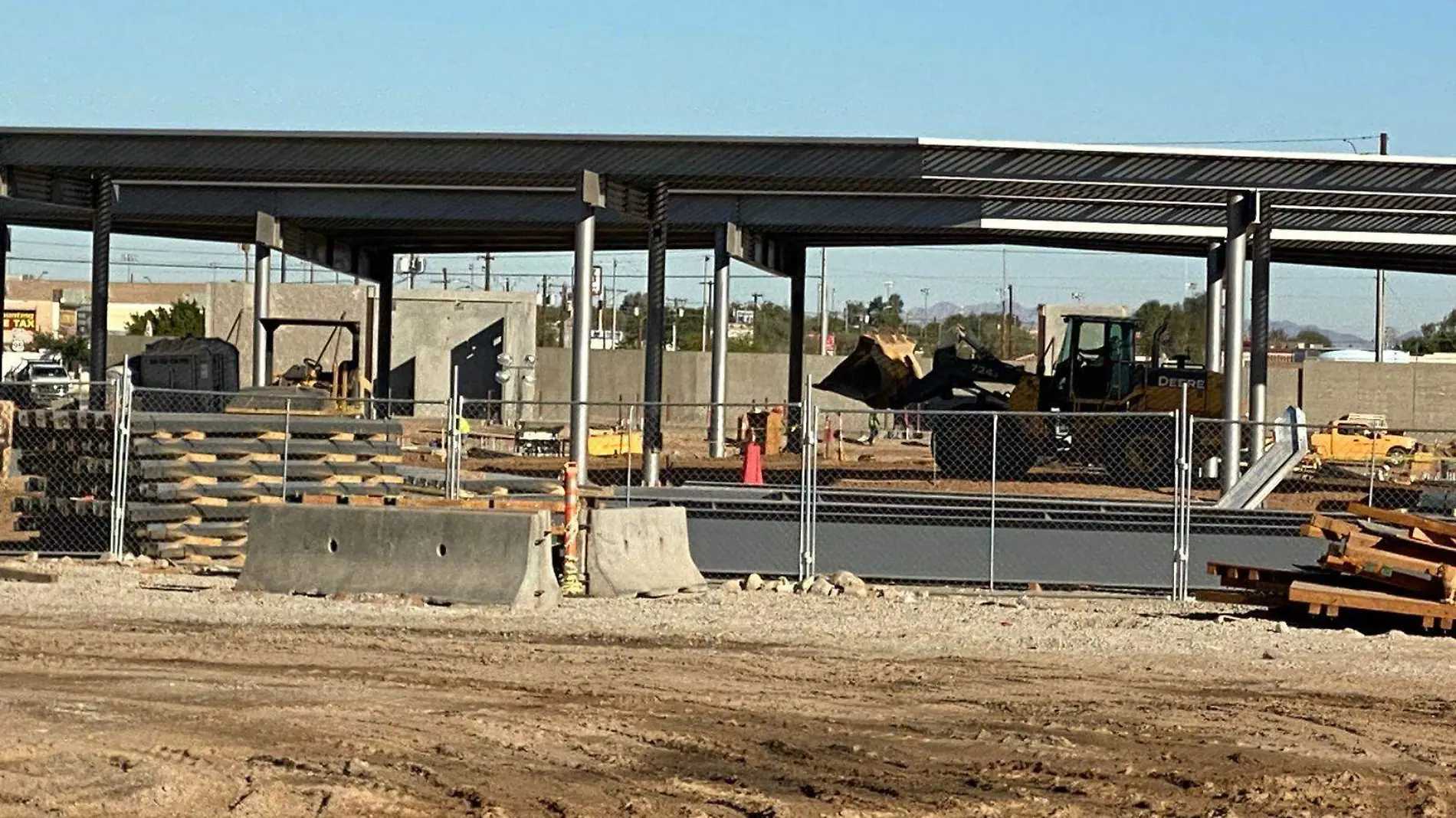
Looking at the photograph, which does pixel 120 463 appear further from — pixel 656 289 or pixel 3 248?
pixel 3 248

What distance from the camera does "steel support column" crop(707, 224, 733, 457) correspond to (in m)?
39.3

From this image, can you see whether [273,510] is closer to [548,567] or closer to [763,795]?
[548,567]

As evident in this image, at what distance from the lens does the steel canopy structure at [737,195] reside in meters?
30.3

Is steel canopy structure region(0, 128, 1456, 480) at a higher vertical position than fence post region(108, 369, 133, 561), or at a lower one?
higher

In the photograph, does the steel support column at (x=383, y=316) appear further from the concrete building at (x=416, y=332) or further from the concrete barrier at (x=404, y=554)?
the concrete barrier at (x=404, y=554)

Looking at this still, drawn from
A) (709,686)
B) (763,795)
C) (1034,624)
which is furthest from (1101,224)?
(763,795)

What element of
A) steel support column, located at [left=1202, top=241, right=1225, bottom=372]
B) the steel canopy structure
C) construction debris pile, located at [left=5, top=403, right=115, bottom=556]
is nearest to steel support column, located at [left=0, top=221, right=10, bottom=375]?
the steel canopy structure

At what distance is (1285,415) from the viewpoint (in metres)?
20.7

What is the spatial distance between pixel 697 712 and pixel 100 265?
26.0 metres

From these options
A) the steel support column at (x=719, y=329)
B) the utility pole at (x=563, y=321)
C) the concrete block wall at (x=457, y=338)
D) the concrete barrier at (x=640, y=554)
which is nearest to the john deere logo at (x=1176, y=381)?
the steel support column at (x=719, y=329)

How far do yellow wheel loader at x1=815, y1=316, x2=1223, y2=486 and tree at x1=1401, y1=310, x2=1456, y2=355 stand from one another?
72978 millimetres

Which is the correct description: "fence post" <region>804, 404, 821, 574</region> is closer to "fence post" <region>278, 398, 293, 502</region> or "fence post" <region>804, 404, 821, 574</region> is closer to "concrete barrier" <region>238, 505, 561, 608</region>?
"concrete barrier" <region>238, 505, 561, 608</region>

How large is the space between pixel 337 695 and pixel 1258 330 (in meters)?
26.5

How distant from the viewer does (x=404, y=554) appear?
1759 cm
